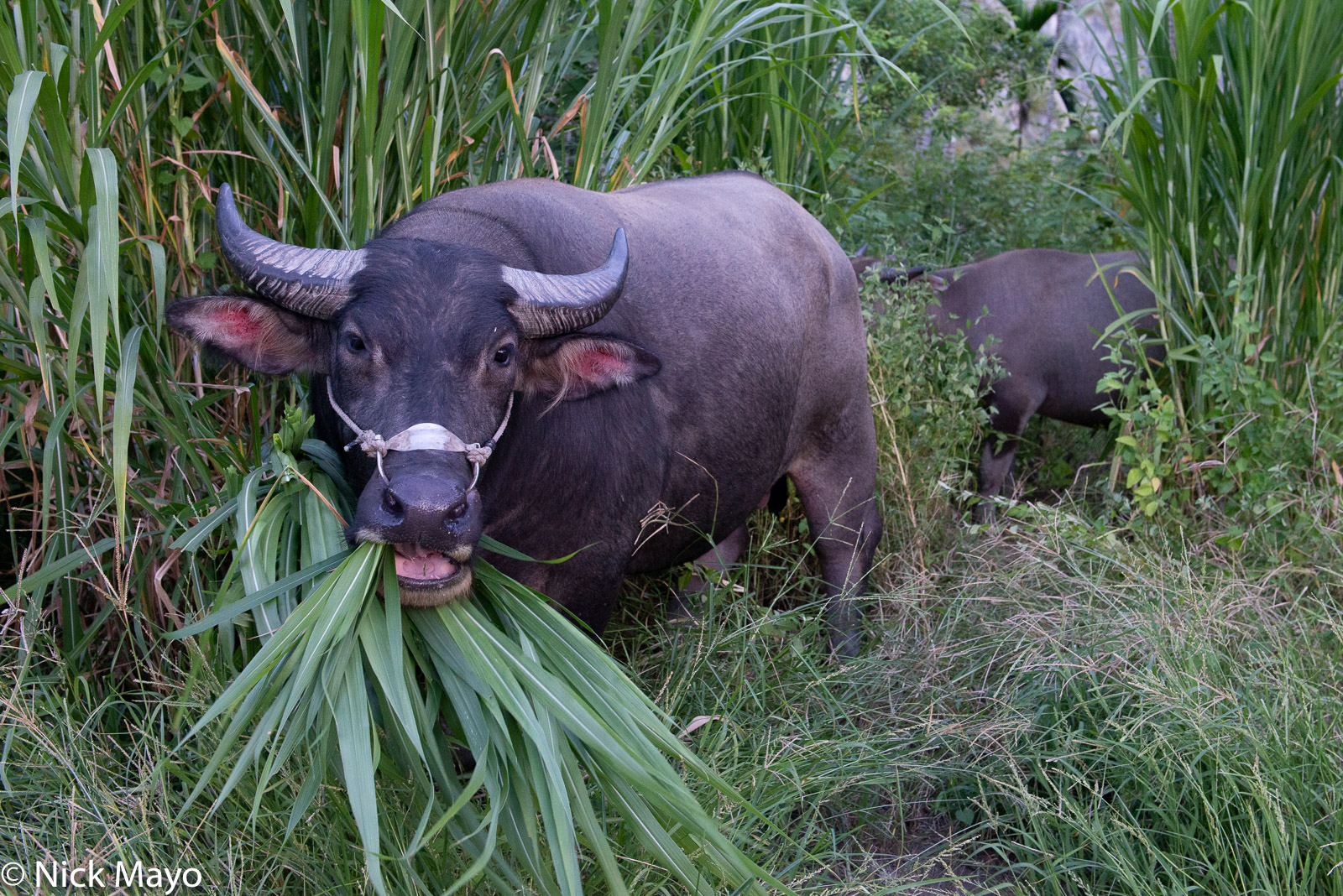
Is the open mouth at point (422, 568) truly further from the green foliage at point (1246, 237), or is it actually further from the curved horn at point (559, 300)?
the green foliage at point (1246, 237)

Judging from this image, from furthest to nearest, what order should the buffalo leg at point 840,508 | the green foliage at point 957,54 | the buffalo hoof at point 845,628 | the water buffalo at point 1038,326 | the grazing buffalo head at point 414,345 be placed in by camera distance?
the green foliage at point 957,54 → the water buffalo at point 1038,326 → the buffalo leg at point 840,508 → the buffalo hoof at point 845,628 → the grazing buffalo head at point 414,345

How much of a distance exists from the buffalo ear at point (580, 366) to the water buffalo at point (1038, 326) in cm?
333

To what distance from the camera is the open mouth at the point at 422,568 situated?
82.0 inches

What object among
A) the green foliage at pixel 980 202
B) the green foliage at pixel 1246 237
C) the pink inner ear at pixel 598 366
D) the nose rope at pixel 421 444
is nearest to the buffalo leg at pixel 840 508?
the green foliage at pixel 1246 237

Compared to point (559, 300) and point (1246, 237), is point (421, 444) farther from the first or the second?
point (1246, 237)

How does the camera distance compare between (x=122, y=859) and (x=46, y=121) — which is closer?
(x=122, y=859)

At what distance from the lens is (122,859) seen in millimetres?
1961

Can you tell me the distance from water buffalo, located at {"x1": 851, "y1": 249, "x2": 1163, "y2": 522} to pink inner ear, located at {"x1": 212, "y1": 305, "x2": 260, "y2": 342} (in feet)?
12.7

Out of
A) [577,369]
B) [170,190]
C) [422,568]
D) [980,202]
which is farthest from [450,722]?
[980,202]

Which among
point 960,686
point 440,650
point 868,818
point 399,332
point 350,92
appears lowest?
point 868,818

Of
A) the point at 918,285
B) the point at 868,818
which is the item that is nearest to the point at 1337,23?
the point at 918,285

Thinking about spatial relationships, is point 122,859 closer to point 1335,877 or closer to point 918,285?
point 1335,877

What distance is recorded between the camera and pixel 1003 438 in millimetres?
5824

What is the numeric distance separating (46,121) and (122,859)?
1.45 metres
